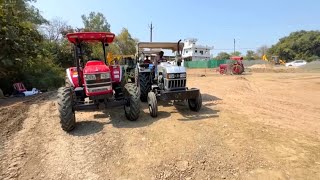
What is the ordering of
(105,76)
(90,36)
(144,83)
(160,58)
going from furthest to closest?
(160,58) < (144,83) < (90,36) < (105,76)

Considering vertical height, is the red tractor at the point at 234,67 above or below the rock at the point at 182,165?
above

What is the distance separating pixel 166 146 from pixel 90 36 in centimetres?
403

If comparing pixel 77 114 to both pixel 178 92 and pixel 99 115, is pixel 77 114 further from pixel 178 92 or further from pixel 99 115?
pixel 178 92

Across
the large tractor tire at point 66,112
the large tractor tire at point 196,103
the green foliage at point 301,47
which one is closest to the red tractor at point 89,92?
the large tractor tire at point 66,112

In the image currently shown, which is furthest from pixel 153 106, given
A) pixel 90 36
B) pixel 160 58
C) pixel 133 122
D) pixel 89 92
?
pixel 160 58

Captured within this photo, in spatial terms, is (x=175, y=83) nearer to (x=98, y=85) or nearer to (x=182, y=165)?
(x=98, y=85)

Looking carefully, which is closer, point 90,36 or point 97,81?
point 97,81

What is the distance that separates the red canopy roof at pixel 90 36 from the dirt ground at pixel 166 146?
215 centimetres

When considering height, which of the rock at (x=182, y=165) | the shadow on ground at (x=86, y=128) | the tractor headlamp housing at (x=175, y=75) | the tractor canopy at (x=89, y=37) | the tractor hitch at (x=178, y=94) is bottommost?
the rock at (x=182, y=165)

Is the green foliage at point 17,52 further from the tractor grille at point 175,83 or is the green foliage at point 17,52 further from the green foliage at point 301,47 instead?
the green foliage at point 301,47

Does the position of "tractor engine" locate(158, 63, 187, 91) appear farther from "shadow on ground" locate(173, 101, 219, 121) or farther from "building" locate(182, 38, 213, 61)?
"building" locate(182, 38, 213, 61)

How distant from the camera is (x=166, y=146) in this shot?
20.4ft

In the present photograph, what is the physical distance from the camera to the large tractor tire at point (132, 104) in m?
7.77

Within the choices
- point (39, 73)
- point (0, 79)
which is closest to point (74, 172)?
point (0, 79)
